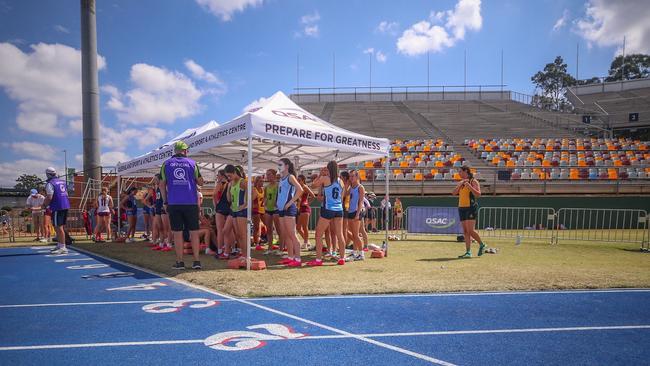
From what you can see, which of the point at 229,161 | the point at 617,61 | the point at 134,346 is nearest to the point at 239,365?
the point at 134,346

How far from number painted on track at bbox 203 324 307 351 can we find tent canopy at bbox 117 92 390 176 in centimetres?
412

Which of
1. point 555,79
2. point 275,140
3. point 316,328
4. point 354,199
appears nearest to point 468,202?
point 354,199

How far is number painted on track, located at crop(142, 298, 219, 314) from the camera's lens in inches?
185

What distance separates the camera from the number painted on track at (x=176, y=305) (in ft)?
15.4

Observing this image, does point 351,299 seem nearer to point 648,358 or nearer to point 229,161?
point 648,358

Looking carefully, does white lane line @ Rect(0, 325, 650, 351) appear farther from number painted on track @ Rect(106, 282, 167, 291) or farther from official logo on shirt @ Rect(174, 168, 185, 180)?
official logo on shirt @ Rect(174, 168, 185, 180)

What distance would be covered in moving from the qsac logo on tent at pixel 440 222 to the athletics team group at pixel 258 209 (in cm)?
590

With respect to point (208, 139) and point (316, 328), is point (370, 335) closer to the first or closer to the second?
point (316, 328)

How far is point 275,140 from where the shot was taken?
775 centimetres

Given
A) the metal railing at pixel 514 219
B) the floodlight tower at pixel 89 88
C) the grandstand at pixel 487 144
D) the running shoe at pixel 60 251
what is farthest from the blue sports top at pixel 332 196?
the floodlight tower at pixel 89 88

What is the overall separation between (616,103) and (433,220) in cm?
4240

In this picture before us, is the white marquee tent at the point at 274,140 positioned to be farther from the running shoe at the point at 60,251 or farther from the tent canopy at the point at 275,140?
the running shoe at the point at 60,251

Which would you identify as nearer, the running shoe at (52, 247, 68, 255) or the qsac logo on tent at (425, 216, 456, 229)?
the running shoe at (52, 247, 68, 255)

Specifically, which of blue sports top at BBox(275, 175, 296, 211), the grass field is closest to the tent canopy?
blue sports top at BBox(275, 175, 296, 211)
